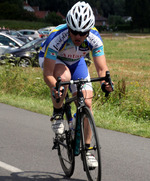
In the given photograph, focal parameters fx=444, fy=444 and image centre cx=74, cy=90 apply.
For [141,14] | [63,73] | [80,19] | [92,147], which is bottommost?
[92,147]

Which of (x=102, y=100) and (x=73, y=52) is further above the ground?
(x=73, y=52)

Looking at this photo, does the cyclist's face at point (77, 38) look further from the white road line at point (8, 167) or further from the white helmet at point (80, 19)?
the white road line at point (8, 167)

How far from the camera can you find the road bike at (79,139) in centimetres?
448

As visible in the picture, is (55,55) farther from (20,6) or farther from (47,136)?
(20,6)

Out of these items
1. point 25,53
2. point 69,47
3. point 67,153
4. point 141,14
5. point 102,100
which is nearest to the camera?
point 69,47

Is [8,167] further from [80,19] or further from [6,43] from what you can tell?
[6,43]

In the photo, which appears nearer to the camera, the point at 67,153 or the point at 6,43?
the point at 67,153

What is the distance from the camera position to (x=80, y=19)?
4.68 m

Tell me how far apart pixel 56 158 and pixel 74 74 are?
1.43 metres

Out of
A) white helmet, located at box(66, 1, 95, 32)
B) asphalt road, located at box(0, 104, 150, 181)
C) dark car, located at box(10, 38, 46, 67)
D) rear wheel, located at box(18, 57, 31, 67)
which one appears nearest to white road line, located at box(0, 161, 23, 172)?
asphalt road, located at box(0, 104, 150, 181)

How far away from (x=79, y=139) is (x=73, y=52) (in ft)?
3.39

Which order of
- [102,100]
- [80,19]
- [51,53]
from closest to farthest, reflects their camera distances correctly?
[80,19]
[51,53]
[102,100]

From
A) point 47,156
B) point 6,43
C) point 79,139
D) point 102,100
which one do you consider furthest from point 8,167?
point 6,43

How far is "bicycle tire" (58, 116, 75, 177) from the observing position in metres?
5.11
